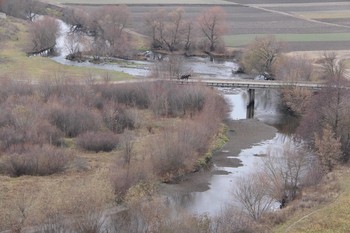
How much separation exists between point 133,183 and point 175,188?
4.43 metres

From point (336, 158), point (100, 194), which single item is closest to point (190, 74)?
point (336, 158)

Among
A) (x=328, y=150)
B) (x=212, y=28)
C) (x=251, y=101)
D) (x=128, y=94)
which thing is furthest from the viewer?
(x=212, y=28)

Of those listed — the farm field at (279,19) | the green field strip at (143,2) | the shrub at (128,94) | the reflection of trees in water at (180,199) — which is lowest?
the reflection of trees in water at (180,199)

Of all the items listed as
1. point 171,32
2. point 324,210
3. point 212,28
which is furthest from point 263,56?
point 324,210

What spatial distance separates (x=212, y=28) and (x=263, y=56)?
16.9 m

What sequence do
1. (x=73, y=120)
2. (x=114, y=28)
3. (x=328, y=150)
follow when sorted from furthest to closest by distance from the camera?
(x=114, y=28) < (x=73, y=120) < (x=328, y=150)

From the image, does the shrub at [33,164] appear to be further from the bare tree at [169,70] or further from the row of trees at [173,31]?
the row of trees at [173,31]

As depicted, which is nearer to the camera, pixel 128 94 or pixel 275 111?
pixel 128 94

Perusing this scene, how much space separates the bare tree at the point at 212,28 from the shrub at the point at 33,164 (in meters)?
46.5

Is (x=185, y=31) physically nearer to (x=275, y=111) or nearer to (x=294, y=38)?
(x=294, y=38)

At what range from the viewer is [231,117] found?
185 feet

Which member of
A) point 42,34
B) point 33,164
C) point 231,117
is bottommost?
point 33,164

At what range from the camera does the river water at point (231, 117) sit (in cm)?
3709

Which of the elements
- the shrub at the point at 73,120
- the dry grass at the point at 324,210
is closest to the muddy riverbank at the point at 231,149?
the dry grass at the point at 324,210
